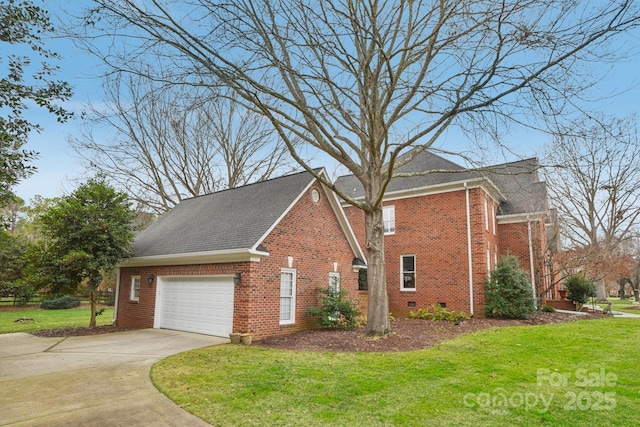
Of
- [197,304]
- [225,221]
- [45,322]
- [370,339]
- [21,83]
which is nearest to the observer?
[21,83]

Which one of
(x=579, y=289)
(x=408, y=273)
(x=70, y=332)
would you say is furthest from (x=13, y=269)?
(x=579, y=289)

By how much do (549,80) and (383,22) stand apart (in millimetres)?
4804

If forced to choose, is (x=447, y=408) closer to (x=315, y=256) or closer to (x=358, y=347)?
Answer: (x=358, y=347)

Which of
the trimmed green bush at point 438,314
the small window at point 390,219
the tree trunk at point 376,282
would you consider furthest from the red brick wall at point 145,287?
the small window at point 390,219

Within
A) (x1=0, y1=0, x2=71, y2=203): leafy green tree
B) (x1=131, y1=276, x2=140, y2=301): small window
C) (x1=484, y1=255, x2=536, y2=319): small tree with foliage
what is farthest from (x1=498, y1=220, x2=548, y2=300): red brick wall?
(x1=0, y1=0, x2=71, y2=203): leafy green tree

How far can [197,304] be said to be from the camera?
1238 centimetres

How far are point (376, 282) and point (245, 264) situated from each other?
380 cm

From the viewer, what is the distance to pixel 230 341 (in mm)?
10375

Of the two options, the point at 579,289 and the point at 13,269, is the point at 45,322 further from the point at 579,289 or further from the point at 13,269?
the point at 579,289

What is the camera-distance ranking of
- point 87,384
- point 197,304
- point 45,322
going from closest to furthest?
1. point 87,384
2. point 197,304
3. point 45,322

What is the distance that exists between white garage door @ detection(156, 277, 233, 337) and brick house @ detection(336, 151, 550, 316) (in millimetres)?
9911

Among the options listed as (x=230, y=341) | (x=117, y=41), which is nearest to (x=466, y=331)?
(x=230, y=341)

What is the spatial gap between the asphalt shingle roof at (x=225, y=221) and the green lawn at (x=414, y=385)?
377 centimetres

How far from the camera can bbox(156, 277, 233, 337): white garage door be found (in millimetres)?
11336
